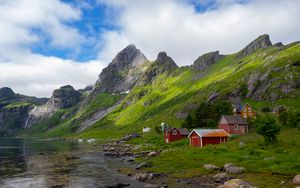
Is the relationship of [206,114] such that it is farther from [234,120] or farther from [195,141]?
[195,141]

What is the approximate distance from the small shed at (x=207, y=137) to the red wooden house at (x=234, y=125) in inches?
542

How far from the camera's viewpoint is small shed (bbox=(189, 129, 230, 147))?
95500 mm

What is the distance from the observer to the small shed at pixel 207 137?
95.5 m

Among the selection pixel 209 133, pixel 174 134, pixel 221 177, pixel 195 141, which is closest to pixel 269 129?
pixel 209 133

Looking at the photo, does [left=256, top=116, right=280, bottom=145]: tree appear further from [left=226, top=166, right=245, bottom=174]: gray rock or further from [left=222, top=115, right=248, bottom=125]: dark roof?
[left=222, top=115, right=248, bottom=125]: dark roof

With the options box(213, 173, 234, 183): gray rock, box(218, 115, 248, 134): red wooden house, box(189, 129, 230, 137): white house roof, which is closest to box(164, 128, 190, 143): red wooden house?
box(218, 115, 248, 134): red wooden house

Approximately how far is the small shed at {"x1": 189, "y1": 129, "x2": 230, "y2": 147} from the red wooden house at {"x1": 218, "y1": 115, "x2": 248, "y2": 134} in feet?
45.2

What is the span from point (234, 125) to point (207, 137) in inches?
793

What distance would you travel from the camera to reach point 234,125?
4432 inches

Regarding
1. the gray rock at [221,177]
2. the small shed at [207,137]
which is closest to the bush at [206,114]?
the small shed at [207,137]

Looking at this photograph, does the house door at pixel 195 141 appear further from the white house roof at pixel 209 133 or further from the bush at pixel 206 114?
the bush at pixel 206 114

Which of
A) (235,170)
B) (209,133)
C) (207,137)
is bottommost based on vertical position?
(235,170)

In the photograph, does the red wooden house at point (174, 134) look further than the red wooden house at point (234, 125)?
Yes

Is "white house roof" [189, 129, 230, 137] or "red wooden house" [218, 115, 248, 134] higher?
"red wooden house" [218, 115, 248, 134]
